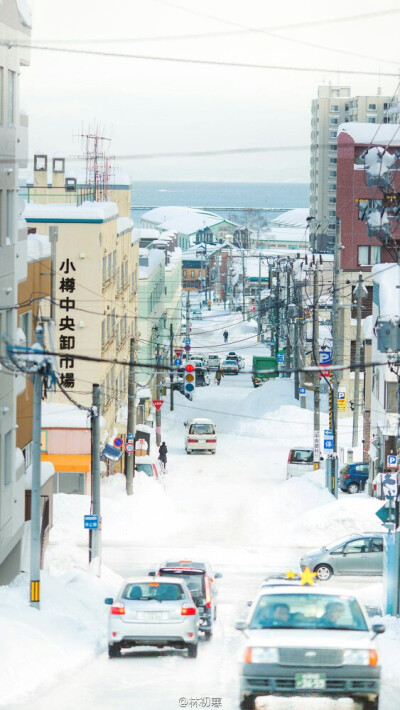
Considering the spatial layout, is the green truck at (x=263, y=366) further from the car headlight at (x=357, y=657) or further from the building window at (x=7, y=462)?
the car headlight at (x=357, y=657)

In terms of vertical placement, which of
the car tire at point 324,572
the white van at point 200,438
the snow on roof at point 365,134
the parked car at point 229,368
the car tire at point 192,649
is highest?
the snow on roof at point 365,134

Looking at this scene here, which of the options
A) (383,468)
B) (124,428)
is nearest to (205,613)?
(383,468)

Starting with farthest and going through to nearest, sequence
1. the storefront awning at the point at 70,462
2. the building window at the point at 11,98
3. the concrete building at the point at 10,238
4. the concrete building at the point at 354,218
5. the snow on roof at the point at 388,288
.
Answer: the concrete building at the point at 354,218 → the storefront awning at the point at 70,462 → the snow on roof at the point at 388,288 → the building window at the point at 11,98 → the concrete building at the point at 10,238

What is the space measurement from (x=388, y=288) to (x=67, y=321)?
15.8m

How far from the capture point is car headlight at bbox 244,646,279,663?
1398 cm

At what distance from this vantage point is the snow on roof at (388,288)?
33.2 meters

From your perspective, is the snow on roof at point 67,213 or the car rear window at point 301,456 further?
the car rear window at point 301,456

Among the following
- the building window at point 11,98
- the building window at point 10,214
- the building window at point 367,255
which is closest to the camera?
the building window at point 11,98

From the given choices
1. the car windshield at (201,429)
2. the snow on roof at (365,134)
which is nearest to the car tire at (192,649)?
the car windshield at (201,429)

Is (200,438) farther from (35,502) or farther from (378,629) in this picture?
(378,629)

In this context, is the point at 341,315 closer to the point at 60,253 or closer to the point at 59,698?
the point at 60,253

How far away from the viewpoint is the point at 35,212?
51.6 m

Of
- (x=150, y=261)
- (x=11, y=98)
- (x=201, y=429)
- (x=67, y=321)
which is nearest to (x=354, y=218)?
(x=150, y=261)

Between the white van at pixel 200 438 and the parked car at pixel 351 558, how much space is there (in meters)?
26.8
